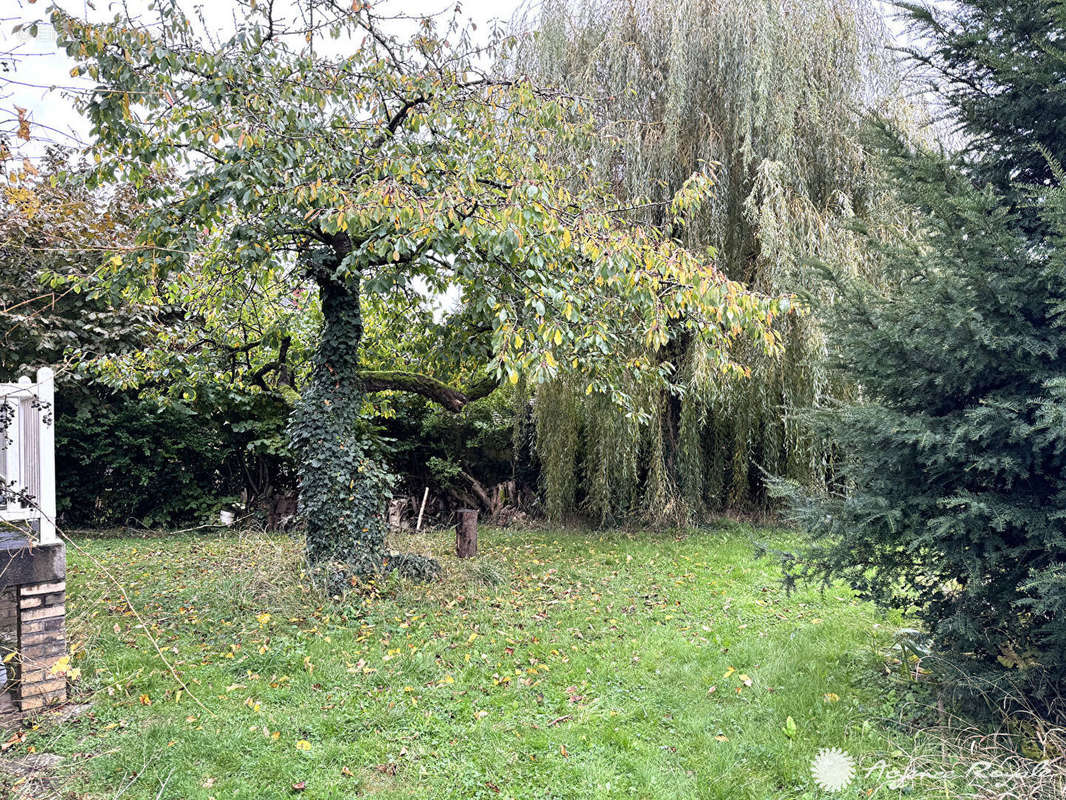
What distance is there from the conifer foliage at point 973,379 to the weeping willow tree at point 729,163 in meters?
3.60

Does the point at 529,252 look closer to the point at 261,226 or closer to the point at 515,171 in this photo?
the point at 515,171

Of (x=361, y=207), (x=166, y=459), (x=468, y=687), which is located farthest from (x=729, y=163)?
(x=166, y=459)

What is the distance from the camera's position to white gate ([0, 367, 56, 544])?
3318 mm

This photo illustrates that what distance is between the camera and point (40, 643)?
11.1 ft

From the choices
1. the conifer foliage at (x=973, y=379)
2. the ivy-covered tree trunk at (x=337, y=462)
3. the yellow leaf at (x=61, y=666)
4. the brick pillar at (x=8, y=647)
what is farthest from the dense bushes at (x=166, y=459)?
the conifer foliage at (x=973, y=379)

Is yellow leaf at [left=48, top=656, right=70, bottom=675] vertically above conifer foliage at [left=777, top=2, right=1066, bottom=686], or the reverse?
conifer foliage at [left=777, top=2, right=1066, bottom=686]

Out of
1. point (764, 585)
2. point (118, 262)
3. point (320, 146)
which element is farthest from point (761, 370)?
point (118, 262)

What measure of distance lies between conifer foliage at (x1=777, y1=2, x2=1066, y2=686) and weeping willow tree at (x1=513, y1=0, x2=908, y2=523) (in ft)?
11.8

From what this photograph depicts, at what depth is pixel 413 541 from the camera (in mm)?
7324

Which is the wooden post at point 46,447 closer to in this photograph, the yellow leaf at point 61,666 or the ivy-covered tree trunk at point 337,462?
the yellow leaf at point 61,666

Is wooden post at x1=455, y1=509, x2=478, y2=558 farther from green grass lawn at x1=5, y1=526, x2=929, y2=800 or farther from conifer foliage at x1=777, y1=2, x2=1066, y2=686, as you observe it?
conifer foliage at x1=777, y1=2, x2=1066, y2=686

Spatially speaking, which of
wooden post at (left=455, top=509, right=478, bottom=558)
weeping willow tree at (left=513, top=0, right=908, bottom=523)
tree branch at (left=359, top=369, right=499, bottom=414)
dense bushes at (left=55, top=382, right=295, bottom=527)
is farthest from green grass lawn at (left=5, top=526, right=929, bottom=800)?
dense bushes at (left=55, top=382, right=295, bottom=527)

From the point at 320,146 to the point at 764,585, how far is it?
16.2ft

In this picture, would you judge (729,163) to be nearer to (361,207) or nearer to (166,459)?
(361,207)
